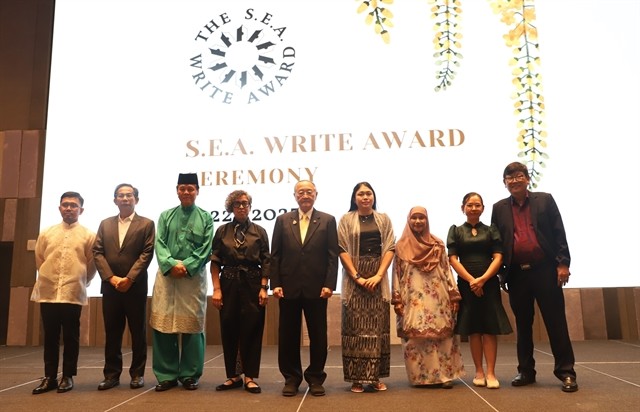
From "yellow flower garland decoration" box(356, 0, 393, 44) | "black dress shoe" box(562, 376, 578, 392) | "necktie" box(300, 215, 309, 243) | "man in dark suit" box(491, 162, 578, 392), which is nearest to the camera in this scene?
"black dress shoe" box(562, 376, 578, 392)

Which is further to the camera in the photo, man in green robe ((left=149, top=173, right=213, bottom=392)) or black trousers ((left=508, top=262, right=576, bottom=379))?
man in green robe ((left=149, top=173, right=213, bottom=392))

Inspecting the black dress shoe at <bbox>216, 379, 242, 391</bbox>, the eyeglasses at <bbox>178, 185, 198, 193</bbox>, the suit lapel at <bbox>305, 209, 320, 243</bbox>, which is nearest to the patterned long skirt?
the suit lapel at <bbox>305, 209, 320, 243</bbox>

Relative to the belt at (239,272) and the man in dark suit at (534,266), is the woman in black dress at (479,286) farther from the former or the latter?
the belt at (239,272)

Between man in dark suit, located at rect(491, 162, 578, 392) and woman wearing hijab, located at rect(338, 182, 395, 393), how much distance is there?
0.65m

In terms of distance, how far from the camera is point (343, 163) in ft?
15.4

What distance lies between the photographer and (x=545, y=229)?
2.80 metres

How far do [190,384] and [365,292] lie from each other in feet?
3.47

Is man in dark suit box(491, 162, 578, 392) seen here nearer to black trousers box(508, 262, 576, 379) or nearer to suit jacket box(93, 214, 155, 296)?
black trousers box(508, 262, 576, 379)

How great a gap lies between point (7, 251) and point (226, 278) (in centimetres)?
387

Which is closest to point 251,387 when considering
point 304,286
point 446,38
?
point 304,286

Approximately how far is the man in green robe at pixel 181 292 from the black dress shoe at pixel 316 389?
65 centimetres

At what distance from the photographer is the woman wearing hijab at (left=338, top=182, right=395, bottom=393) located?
9.04ft

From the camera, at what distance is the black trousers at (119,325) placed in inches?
116

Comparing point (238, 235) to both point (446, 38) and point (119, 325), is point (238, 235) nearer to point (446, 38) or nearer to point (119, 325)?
point (119, 325)
